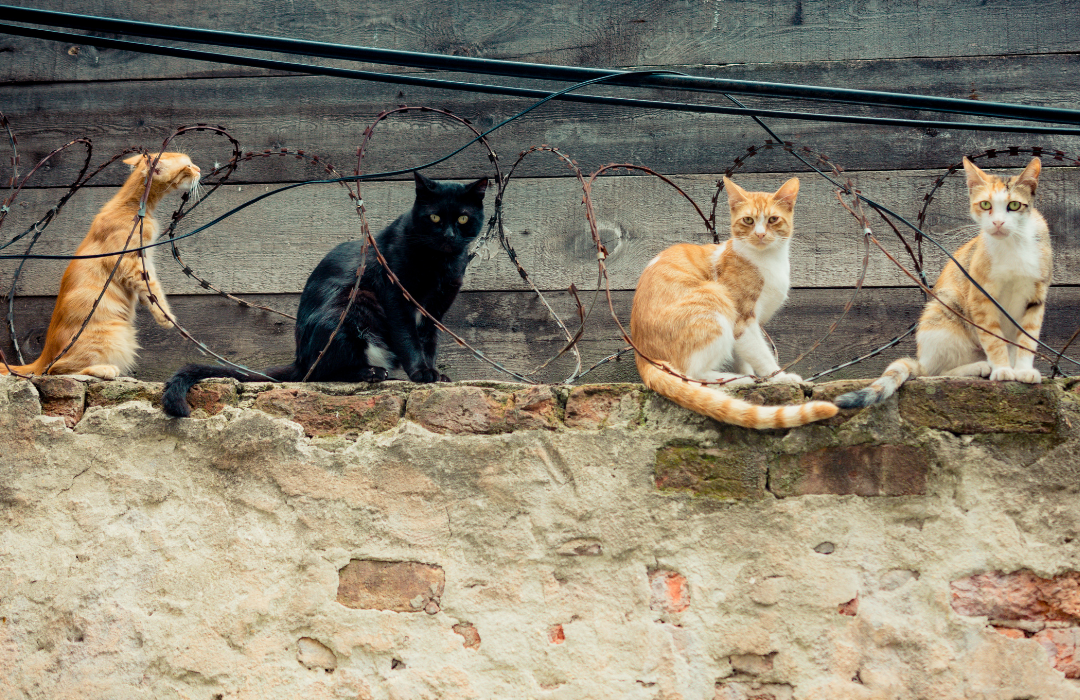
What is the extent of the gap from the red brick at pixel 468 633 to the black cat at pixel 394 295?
846mm

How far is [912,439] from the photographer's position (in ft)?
7.36

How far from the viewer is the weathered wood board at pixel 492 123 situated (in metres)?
3.23

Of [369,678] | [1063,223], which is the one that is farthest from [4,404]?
[1063,223]

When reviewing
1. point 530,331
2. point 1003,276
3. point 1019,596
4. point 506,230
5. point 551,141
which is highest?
point 551,141

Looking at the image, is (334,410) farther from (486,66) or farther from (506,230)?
(506,230)

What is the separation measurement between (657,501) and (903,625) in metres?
0.73

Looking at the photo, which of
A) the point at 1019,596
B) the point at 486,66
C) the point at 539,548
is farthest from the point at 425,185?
the point at 1019,596

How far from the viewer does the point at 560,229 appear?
3.34m

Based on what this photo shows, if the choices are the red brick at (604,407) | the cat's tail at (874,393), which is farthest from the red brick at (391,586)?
the cat's tail at (874,393)

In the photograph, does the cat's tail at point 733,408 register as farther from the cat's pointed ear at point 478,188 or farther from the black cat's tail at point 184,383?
the black cat's tail at point 184,383

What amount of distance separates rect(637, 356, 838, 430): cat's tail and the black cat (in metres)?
0.87

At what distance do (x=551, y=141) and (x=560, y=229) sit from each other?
1.30 ft

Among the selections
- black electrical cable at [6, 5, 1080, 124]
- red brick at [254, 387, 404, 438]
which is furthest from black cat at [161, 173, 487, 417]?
black electrical cable at [6, 5, 1080, 124]

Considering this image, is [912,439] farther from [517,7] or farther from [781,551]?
[517,7]
